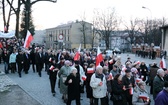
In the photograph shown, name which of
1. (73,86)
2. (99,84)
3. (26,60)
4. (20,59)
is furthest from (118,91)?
(26,60)

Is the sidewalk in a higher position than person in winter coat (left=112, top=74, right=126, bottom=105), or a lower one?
lower

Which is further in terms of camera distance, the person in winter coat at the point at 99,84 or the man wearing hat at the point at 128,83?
the man wearing hat at the point at 128,83

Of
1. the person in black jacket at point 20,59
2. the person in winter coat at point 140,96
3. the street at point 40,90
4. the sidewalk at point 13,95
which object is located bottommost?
the street at point 40,90

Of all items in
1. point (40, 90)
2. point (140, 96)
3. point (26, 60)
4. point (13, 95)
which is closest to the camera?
point (140, 96)

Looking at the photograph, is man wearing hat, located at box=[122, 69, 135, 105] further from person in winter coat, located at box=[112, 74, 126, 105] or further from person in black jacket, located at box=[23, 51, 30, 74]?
person in black jacket, located at box=[23, 51, 30, 74]

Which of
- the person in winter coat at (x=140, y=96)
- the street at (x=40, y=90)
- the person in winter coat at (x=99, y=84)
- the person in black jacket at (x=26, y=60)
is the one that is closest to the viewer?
the person in winter coat at (x=140, y=96)

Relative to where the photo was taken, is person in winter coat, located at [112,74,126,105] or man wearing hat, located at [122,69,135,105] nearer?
person in winter coat, located at [112,74,126,105]

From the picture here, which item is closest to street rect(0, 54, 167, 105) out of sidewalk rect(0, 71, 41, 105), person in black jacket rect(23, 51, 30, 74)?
sidewalk rect(0, 71, 41, 105)

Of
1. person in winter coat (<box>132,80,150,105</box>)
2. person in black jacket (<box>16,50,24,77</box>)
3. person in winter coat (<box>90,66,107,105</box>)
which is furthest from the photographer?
person in black jacket (<box>16,50,24,77</box>)

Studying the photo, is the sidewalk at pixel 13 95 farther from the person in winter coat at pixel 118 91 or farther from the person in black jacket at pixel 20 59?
the person in winter coat at pixel 118 91

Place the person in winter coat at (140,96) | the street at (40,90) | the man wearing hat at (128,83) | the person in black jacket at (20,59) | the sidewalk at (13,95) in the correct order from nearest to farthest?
the person in winter coat at (140,96) → the man wearing hat at (128,83) → the sidewalk at (13,95) → the street at (40,90) → the person in black jacket at (20,59)

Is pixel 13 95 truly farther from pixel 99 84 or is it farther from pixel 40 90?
pixel 99 84

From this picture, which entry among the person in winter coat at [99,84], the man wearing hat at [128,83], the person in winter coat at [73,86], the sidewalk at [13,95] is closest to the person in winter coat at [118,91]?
the man wearing hat at [128,83]

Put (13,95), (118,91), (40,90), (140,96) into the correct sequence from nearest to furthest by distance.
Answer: (140,96) < (118,91) < (13,95) < (40,90)
